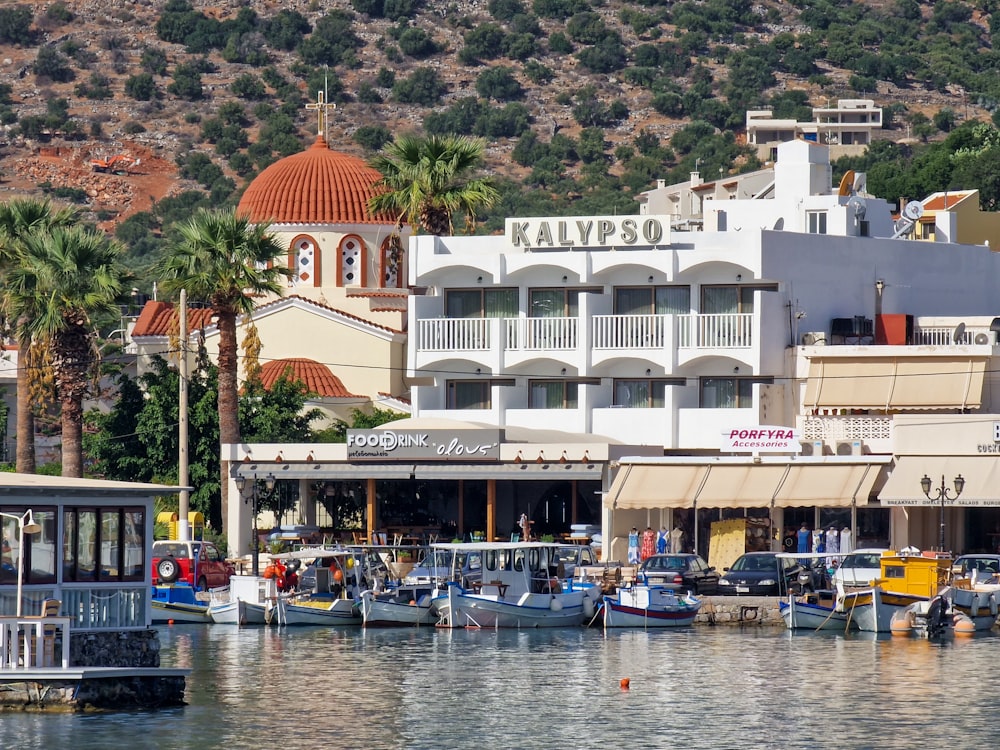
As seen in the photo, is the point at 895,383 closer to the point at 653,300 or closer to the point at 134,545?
the point at 653,300

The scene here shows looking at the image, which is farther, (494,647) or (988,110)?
(988,110)

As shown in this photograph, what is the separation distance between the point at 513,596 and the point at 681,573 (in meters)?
5.16

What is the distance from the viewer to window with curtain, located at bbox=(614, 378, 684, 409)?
61.9m

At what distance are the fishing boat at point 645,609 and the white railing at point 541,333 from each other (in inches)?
609

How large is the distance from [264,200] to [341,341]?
21.7 ft

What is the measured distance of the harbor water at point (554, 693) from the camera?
1169 inches

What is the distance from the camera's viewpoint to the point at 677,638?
44.9 metres

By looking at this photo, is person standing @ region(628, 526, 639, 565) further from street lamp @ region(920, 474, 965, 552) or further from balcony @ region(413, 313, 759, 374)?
street lamp @ region(920, 474, 965, 552)

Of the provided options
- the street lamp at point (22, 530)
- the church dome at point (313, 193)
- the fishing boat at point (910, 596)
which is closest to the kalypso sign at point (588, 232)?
the church dome at point (313, 193)

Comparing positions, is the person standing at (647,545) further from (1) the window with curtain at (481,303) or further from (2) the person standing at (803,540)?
(1) the window with curtain at (481,303)

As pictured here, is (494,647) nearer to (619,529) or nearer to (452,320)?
(619,529)

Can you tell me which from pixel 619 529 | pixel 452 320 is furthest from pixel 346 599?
pixel 452 320

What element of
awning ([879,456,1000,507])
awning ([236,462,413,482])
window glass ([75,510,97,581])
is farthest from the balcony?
window glass ([75,510,97,581])

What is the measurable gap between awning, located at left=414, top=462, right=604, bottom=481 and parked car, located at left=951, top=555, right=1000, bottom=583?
38.3ft
